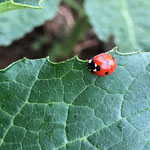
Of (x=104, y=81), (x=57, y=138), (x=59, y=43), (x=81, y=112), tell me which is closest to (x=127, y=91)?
(x=104, y=81)

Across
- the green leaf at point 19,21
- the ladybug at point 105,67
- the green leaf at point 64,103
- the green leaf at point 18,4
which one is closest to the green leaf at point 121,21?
the green leaf at point 19,21

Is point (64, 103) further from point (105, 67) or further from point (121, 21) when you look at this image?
point (121, 21)

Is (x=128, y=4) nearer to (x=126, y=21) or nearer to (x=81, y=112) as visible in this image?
(x=126, y=21)

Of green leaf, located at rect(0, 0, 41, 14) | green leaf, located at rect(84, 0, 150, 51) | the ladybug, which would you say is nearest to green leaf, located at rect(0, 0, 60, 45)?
green leaf, located at rect(84, 0, 150, 51)

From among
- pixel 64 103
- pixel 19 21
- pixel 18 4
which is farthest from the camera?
pixel 19 21

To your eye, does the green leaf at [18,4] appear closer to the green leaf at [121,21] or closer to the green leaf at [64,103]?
the green leaf at [64,103]

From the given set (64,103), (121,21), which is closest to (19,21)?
(121,21)
